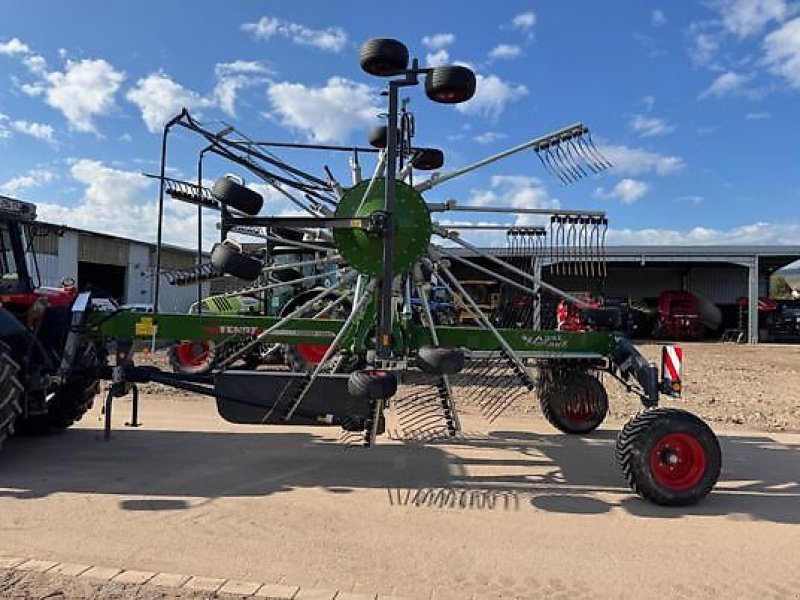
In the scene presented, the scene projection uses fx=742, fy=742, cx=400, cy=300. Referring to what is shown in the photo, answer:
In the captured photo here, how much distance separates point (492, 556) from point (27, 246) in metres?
5.48

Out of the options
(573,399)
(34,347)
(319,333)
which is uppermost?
A: (319,333)

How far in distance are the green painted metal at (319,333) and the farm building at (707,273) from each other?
14458 mm

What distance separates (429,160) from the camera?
7289mm

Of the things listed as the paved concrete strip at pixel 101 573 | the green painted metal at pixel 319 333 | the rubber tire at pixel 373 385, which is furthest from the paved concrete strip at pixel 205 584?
the green painted metal at pixel 319 333

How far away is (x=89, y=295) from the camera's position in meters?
6.66

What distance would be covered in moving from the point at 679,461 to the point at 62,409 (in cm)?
573

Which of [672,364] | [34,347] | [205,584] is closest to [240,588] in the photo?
[205,584]

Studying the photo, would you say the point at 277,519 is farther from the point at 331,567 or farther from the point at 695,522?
the point at 695,522

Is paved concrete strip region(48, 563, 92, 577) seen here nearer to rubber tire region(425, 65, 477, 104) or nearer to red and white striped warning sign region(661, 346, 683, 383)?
rubber tire region(425, 65, 477, 104)

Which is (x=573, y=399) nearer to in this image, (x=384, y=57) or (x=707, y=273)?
(x=384, y=57)

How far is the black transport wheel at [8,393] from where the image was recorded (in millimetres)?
5734

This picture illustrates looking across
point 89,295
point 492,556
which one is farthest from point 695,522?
point 89,295

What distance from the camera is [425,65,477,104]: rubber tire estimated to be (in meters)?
5.21

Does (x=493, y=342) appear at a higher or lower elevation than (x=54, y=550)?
higher
